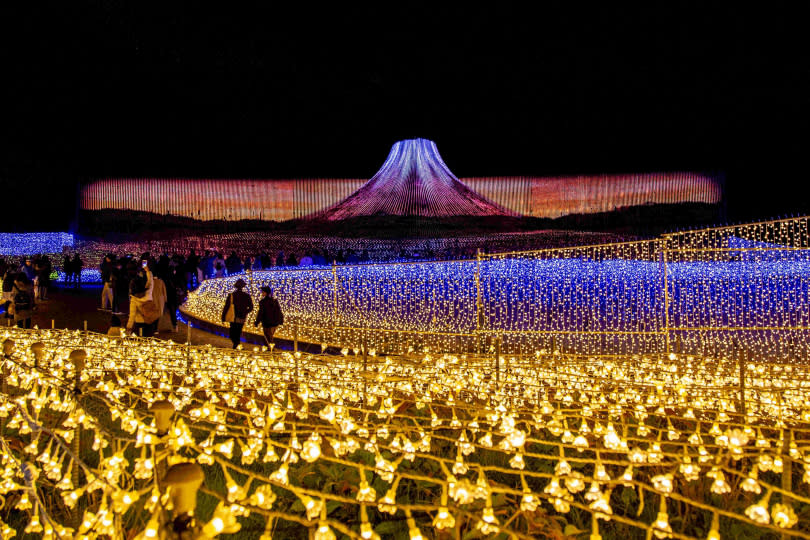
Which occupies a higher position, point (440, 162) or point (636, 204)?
point (440, 162)

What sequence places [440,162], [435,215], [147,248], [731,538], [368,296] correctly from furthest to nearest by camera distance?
[440,162], [147,248], [435,215], [368,296], [731,538]

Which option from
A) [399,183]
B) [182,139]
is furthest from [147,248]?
[399,183]

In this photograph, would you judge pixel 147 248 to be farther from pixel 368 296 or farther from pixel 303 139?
pixel 368 296

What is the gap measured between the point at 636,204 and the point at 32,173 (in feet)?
88.7

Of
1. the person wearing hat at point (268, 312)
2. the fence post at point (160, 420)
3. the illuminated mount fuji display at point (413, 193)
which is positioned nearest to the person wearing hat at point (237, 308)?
the person wearing hat at point (268, 312)

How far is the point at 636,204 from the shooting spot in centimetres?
2478

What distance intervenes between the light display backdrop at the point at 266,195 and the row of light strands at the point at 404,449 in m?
20.8

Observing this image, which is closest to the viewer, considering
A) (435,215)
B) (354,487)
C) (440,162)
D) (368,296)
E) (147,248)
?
(354,487)

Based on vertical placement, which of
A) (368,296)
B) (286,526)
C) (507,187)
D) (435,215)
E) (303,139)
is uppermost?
(303,139)

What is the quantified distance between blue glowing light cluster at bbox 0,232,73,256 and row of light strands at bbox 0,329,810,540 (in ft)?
73.2

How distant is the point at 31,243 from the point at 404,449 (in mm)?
27829

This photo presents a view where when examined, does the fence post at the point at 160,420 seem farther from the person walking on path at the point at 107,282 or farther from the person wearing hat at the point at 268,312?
the person walking on path at the point at 107,282

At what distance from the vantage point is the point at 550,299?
380 inches

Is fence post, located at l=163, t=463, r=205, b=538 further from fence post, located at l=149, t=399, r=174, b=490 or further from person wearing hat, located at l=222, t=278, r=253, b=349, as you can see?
person wearing hat, located at l=222, t=278, r=253, b=349
